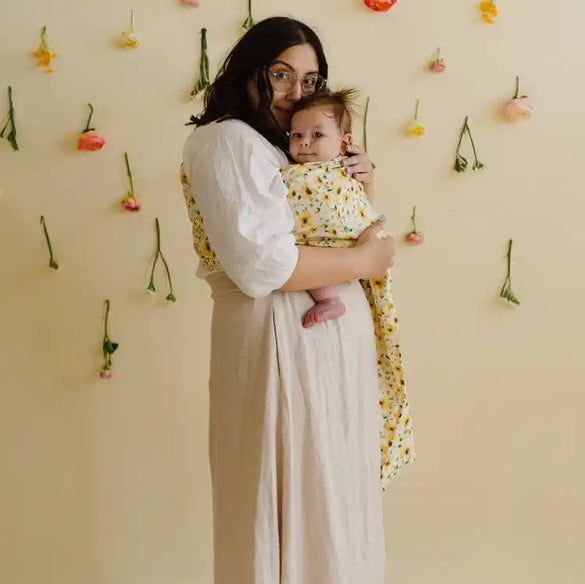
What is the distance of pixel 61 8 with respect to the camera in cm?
183

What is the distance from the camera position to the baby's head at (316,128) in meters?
1.31

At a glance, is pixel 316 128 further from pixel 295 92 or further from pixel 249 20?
pixel 249 20

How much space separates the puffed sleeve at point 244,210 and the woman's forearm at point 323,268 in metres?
0.02

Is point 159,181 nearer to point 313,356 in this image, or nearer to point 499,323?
point 313,356

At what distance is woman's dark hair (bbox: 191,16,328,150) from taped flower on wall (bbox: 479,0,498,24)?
719 mm

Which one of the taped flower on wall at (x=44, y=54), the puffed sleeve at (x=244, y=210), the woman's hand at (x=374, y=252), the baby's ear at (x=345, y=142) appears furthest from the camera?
the taped flower on wall at (x=44, y=54)

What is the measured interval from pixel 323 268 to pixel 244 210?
0.55ft

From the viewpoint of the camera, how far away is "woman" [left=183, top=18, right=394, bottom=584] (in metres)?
1.19

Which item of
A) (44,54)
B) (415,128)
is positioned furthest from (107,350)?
(415,128)

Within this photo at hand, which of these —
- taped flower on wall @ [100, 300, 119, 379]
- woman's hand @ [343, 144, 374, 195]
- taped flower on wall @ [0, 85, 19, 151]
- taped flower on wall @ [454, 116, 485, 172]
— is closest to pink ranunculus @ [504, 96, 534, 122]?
taped flower on wall @ [454, 116, 485, 172]

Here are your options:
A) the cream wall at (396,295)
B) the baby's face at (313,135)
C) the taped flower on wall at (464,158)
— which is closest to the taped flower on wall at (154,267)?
the cream wall at (396,295)

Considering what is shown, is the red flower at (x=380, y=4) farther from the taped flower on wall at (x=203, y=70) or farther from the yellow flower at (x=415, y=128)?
the taped flower on wall at (x=203, y=70)

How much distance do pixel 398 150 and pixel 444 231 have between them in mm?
242

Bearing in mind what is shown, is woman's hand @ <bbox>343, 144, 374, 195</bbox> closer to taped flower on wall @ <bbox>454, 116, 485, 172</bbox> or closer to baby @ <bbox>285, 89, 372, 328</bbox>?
baby @ <bbox>285, 89, 372, 328</bbox>
